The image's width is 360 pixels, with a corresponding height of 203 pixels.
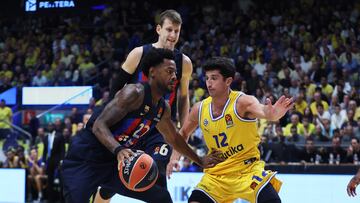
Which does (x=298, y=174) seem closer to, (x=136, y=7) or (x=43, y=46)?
(x=136, y=7)

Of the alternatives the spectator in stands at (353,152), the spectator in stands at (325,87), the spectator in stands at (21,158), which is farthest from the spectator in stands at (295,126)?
the spectator in stands at (21,158)

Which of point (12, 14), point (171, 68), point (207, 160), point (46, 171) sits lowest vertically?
point (46, 171)

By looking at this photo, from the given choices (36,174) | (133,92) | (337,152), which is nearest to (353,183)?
(133,92)

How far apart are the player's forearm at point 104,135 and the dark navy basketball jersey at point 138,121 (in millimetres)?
232

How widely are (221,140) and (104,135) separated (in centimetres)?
132

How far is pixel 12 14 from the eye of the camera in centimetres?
1348

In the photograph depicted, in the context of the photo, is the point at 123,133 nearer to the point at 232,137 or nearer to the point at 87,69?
the point at 232,137

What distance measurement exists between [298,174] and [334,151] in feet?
5.39

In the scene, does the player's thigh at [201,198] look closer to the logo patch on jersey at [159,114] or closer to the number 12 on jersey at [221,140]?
the number 12 on jersey at [221,140]

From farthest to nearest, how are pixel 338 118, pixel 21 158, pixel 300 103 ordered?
pixel 21 158, pixel 300 103, pixel 338 118

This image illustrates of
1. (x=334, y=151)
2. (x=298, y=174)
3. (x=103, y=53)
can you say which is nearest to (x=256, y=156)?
(x=298, y=174)

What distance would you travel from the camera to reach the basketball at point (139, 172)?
4738mm

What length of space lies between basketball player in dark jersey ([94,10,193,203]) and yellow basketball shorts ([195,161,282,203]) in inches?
16.1

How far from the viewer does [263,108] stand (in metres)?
5.48
